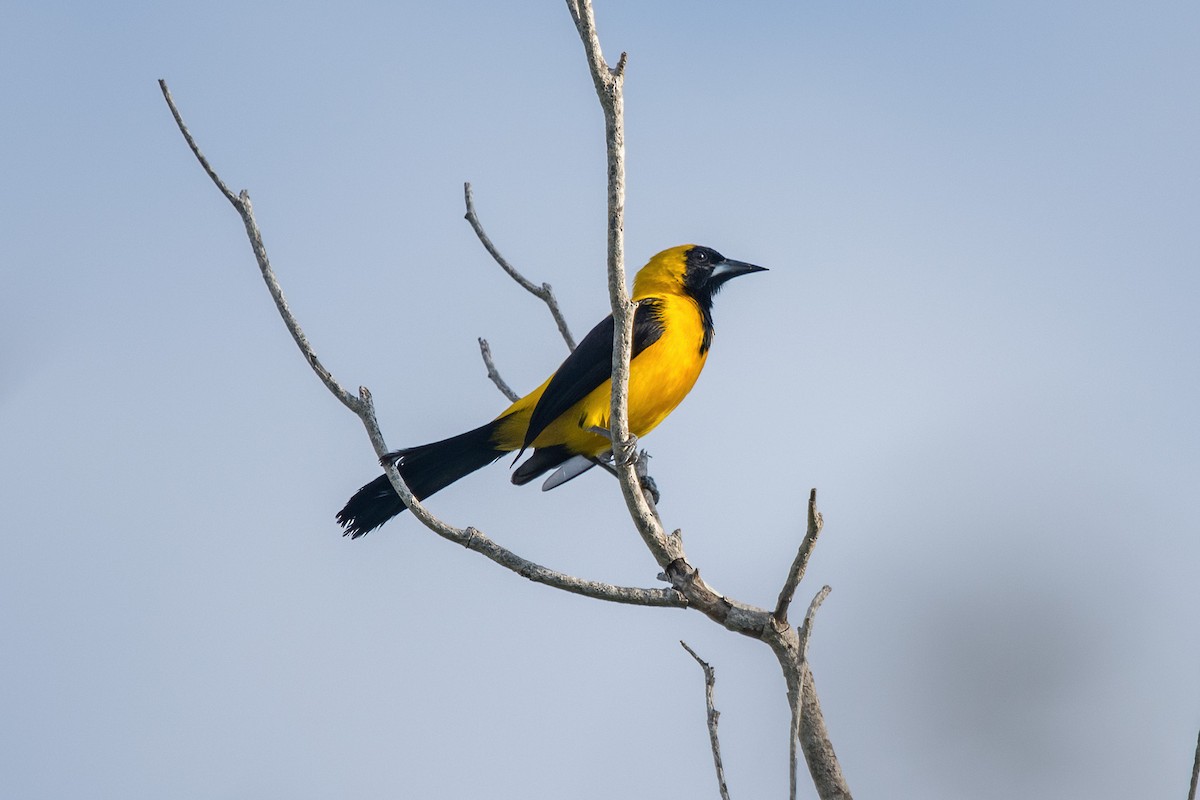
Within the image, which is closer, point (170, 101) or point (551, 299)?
point (170, 101)

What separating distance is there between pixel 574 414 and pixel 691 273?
4.57 ft

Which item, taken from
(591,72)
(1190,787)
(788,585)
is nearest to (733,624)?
(788,585)

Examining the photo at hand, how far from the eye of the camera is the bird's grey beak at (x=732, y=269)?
7008 millimetres

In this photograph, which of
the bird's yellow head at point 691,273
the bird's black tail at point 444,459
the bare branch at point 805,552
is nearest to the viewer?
the bare branch at point 805,552

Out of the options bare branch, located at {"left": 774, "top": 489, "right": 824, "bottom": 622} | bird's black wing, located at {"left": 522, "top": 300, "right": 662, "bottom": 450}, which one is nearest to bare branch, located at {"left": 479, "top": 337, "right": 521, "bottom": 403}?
bird's black wing, located at {"left": 522, "top": 300, "right": 662, "bottom": 450}

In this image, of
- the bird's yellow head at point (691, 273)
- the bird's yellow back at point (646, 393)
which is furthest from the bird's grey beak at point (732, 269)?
the bird's yellow back at point (646, 393)

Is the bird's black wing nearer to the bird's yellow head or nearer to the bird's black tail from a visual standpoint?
the bird's black tail

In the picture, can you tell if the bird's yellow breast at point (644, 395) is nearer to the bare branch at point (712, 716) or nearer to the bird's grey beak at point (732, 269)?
the bird's grey beak at point (732, 269)

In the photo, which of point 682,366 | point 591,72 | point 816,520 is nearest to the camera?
point 591,72

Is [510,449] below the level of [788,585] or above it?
above

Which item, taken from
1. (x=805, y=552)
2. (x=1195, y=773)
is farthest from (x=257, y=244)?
(x=1195, y=773)

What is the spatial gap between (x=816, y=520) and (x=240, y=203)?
6.37ft

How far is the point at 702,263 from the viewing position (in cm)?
703

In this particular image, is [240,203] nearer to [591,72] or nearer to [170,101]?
[170,101]
